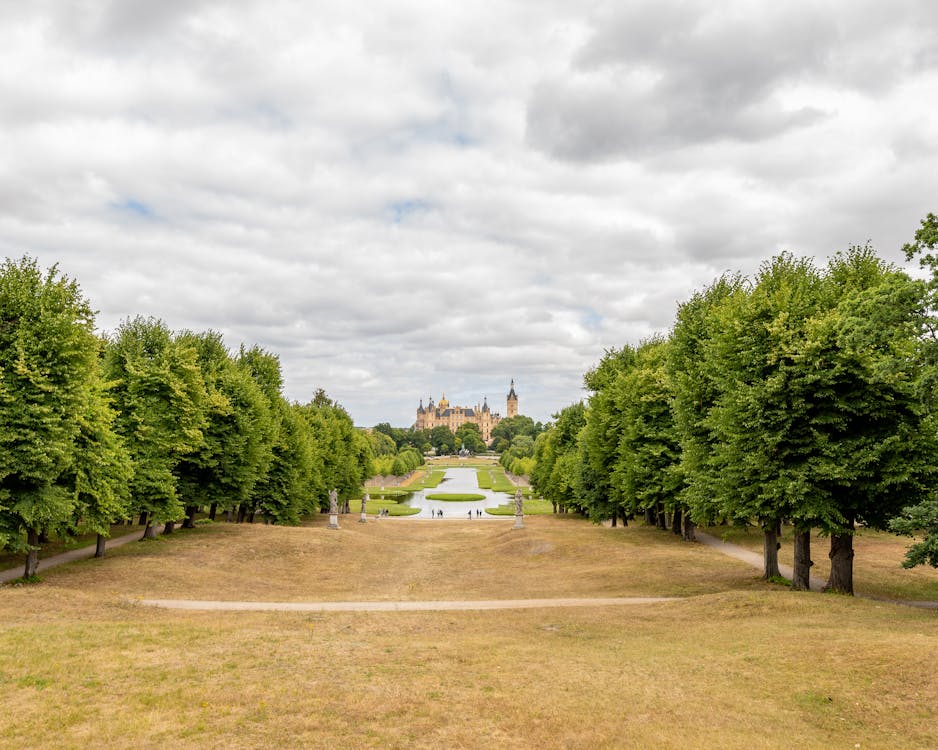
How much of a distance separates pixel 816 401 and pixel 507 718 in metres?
18.6

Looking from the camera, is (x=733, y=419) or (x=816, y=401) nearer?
(x=816, y=401)

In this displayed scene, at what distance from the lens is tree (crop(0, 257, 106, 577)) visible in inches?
1030

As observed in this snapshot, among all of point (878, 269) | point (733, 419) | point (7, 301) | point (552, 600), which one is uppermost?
point (878, 269)

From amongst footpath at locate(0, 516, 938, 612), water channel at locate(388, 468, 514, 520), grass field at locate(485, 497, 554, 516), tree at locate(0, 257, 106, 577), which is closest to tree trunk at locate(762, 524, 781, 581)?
footpath at locate(0, 516, 938, 612)

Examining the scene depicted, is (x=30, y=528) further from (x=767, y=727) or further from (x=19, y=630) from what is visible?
(x=767, y=727)

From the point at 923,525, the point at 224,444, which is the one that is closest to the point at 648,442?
the point at 923,525

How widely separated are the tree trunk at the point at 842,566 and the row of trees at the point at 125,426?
32321 millimetres

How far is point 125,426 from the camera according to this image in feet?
123

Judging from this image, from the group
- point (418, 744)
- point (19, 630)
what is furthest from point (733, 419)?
point (19, 630)

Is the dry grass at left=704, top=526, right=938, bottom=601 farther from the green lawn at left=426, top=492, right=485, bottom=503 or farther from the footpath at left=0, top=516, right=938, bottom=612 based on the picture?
the green lawn at left=426, top=492, right=485, bottom=503

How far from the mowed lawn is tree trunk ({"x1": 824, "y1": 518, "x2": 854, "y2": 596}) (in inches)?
110

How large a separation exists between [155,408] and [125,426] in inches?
74.5

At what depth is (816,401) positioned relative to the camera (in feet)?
80.8

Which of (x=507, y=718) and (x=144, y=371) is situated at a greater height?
(x=144, y=371)
